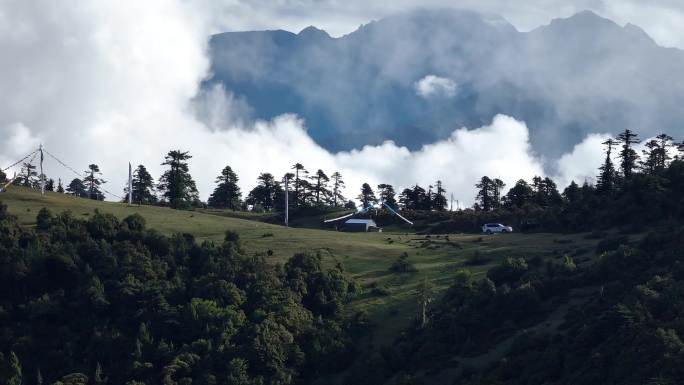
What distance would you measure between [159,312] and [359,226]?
170 feet

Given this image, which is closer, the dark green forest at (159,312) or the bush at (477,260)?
the dark green forest at (159,312)

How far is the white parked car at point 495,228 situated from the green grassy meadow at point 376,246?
6384 mm

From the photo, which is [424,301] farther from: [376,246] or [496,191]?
[496,191]

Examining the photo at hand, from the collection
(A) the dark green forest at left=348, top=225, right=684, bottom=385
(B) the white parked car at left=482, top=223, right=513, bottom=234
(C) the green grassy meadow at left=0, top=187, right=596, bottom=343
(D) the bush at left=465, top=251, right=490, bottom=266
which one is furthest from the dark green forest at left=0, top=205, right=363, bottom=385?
(B) the white parked car at left=482, top=223, right=513, bottom=234

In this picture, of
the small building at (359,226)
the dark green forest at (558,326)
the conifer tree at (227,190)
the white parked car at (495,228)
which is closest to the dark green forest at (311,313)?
the dark green forest at (558,326)

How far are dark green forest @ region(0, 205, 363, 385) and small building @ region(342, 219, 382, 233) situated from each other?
35.2 m

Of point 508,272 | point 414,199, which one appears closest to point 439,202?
point 414,199

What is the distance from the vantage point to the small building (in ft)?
390

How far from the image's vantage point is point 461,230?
113 metres

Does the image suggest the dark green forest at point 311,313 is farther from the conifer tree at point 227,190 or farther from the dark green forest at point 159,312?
the conifer tree at point 227,190

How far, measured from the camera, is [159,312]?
71.3 meters

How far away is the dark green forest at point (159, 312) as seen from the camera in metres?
64.7

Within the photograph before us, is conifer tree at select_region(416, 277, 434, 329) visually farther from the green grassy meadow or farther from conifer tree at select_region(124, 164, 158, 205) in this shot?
conifer tree at select_region(124, 164, 158, 205)

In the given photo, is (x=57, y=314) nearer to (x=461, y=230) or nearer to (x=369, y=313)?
(x=369, y=313)
